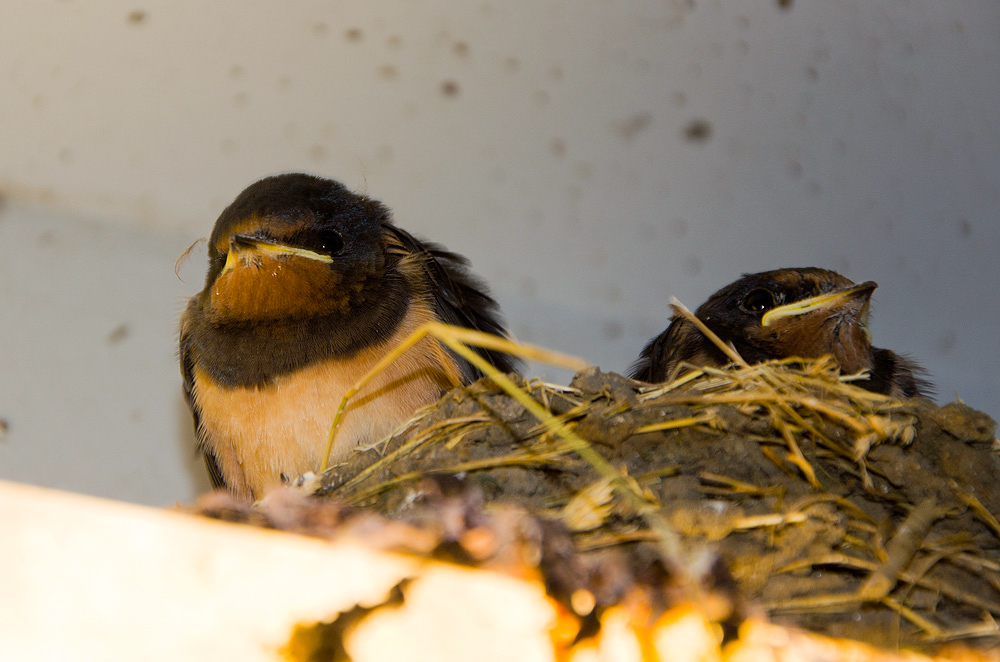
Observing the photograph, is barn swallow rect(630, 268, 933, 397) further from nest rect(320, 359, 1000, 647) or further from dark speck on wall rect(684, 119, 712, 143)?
dark speck on wall rect(684, 119, 712, 143)

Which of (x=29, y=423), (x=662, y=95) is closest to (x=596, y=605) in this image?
(x=29, y=423)

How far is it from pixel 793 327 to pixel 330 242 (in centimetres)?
108

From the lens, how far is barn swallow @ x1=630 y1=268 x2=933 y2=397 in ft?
7.11

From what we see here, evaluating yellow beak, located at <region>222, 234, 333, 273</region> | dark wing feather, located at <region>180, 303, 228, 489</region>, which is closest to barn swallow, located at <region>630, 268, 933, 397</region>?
yellow beak, located at <region>222, 234, 333, 273</region>

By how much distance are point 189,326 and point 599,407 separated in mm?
1102

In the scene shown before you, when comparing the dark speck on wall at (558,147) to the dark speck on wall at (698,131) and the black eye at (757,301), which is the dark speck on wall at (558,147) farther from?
the black eye at (757,301)

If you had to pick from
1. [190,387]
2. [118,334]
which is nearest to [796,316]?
[190,387]

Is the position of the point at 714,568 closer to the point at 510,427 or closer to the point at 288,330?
the point at 510,427

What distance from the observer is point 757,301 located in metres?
2.29

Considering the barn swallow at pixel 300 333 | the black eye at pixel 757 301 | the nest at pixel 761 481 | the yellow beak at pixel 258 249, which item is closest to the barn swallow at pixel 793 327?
the black eye at pixel 757 301

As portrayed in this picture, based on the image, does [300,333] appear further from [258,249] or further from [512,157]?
[512,157]

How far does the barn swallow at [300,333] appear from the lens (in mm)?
2072

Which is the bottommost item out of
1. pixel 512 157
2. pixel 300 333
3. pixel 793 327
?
pixel 300 333

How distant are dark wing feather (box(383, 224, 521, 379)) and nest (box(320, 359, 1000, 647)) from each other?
50 cm
